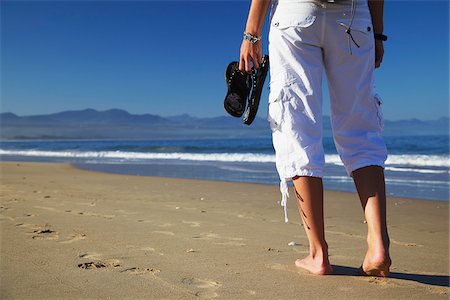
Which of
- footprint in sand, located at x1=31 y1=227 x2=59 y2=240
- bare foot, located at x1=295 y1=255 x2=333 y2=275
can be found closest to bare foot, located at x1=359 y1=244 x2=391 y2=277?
bare foot, located at x1=295 y1=255 x2=333 y2=275

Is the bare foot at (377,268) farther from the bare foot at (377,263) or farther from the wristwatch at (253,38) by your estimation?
the wristwatch at (253,38)

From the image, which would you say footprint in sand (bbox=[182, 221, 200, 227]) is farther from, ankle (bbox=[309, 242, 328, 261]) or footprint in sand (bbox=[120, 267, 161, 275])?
ankle (bbox=[309, 242, 328, 261])

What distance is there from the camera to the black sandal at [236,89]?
→ 7.64ft

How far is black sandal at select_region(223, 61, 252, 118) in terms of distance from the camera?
233 cm

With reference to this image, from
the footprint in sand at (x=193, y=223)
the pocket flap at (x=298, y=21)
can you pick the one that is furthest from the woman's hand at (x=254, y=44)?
the footprint in sand at (x=193, y=223)

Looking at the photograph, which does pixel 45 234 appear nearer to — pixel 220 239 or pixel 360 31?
pixel 220 239

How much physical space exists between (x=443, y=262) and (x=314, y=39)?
1.52 m

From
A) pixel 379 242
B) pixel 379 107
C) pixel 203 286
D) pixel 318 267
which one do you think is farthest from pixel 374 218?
pixel 203 286

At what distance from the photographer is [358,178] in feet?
7.24

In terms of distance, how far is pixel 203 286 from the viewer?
2021 mm

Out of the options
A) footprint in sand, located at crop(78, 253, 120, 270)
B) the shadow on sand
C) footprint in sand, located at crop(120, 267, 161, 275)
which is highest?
footprint in sand, located at crop(78, 253, 120, 270)

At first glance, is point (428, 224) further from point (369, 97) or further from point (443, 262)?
point (369, 97)

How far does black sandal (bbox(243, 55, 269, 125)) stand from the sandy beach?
2.57 feet

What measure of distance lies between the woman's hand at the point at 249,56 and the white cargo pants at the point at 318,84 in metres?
0.08
